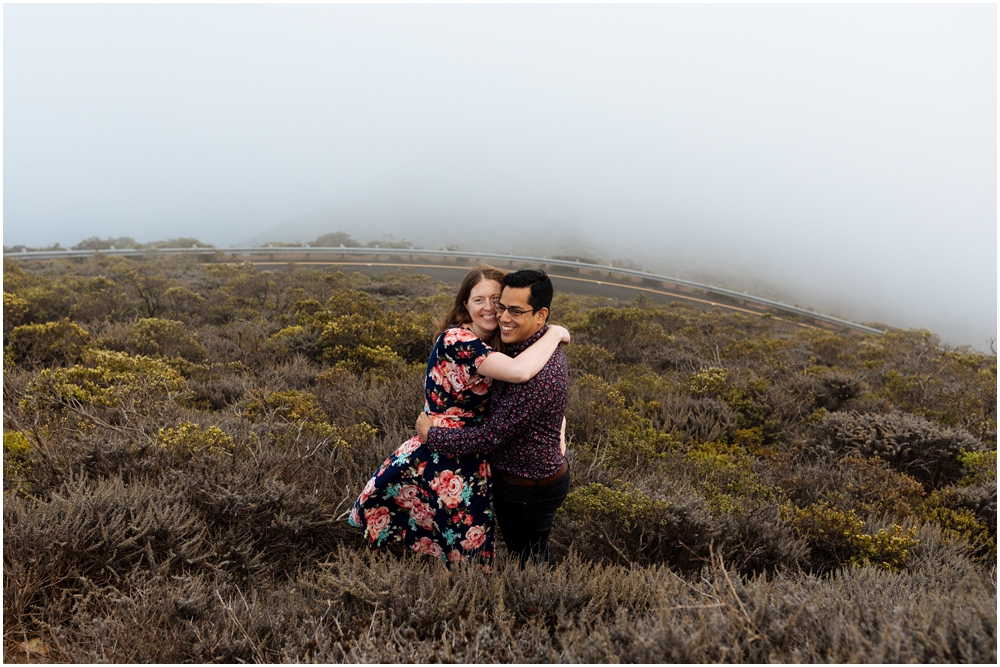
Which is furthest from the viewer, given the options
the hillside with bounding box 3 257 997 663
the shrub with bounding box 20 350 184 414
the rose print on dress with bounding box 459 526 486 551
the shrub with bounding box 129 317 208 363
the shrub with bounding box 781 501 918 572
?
the shrub with bounding box 129 317 208 363

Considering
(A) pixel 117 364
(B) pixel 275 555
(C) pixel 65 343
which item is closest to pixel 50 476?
(B) pixel 275 555

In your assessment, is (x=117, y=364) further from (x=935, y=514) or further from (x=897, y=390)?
(x=897, y=390)

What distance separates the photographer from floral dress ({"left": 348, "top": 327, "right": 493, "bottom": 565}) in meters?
A: 2.08

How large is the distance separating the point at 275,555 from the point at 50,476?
1433 millimetres

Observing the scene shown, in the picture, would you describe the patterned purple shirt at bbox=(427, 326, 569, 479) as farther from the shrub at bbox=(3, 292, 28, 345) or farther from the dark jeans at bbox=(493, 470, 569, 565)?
the shrub at bbox=(3, 292, 28, 345)

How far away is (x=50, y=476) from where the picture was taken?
2.90 metres

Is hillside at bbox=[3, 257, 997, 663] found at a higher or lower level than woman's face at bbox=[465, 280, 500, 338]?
lower

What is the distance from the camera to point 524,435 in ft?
6.97

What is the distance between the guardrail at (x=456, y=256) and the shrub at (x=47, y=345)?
17.1 meters

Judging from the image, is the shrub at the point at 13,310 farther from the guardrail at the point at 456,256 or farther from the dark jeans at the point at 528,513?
the guardrail at the point at 456,256

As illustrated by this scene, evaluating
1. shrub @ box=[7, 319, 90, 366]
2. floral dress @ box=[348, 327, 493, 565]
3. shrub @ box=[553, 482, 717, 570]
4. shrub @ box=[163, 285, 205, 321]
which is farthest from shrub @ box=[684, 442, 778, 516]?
shrub @ box=[163, 285, 205, 321]

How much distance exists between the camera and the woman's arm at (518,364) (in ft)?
6.26

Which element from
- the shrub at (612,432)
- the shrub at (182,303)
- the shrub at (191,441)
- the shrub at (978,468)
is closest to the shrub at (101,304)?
the shrub at (182,303)

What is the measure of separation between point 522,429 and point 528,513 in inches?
17.5
